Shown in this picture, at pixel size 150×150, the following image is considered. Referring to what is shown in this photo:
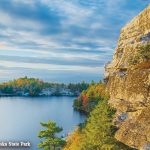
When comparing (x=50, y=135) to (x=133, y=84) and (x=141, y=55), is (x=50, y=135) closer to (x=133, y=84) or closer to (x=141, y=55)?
(x=141, y=55)

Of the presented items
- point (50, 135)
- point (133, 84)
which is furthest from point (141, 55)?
point (50, 135)

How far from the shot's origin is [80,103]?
156 metres

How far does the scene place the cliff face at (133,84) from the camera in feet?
74.6

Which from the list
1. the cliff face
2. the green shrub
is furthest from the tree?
the green shrub

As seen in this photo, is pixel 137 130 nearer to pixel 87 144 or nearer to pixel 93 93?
pixel 87 144

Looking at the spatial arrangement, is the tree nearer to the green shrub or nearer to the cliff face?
the cliff face

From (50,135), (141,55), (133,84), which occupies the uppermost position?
(141,55)

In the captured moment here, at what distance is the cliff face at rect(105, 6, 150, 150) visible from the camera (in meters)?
22.7

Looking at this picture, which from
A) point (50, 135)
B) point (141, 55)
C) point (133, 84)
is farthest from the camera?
point (50, 135)

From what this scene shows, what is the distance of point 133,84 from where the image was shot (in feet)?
79.9

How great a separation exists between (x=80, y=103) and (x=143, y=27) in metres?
130

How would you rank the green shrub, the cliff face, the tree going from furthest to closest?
1. the tree
2. the green shrub
3. the cliff face

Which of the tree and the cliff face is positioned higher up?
the cliff face

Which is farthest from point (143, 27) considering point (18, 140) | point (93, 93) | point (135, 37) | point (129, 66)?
point (93, 93)
